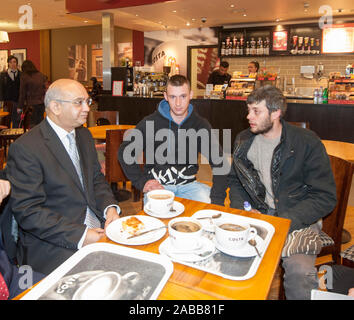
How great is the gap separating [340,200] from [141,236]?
134 centimetres

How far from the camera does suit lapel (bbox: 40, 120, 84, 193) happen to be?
5.85ft

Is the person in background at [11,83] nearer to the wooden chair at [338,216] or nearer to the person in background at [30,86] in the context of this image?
the person in background at [30,86]

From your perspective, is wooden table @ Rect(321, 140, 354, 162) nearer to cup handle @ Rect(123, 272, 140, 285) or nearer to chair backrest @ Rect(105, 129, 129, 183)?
chair backrest @ Rect(105, 129, 129, 183)

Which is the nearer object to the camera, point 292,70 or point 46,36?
point 292,70

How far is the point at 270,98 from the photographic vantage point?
2.16m

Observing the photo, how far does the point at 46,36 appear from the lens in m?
14.8

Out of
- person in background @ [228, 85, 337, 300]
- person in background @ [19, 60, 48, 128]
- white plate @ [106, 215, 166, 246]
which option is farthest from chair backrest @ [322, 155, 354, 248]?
person in background @ [19, 60, 48, 128]

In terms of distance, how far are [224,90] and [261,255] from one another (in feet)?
19.0

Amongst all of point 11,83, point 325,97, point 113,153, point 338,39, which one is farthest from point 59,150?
point 338,39

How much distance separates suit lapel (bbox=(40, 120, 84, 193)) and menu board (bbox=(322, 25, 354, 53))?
27.9ft

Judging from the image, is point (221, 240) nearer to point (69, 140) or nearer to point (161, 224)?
point (161, 224)

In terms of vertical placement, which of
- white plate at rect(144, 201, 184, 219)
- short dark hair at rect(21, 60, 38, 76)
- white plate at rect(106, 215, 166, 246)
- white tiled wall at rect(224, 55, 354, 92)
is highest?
white tiled wall at rect(224, 55, 354, 92)

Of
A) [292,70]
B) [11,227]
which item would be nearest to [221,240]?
[11,227]

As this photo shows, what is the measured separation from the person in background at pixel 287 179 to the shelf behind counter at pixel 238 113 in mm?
3892
